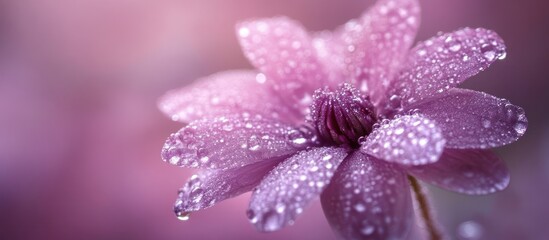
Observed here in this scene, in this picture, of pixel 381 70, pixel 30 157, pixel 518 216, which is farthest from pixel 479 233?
pixel 30 157

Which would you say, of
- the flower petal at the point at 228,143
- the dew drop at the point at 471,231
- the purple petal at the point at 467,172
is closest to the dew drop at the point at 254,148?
the flower petal at the point at 228,143

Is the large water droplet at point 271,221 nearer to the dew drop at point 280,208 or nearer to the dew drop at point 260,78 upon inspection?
the dew drop at point 280,208

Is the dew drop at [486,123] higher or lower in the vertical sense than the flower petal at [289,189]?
lower

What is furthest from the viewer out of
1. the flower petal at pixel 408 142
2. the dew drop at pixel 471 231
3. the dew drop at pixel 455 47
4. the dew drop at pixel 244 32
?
the dew drop at pixel 471 231

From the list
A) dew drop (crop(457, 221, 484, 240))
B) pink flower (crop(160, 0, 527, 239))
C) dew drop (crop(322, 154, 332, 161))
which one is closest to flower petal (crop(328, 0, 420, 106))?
pink flower (crop(160, 0, 527, 239))

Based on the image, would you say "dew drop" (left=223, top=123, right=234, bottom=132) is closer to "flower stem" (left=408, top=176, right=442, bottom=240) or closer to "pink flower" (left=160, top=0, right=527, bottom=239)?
"pink flower" (left=160, top=0, right=527, bottom=239)

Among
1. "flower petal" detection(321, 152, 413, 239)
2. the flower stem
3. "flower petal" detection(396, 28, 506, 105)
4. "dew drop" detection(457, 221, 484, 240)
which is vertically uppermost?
"flower petal" detection(396, 28, 506, 105)

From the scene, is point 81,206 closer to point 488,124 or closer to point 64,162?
point 64,162
